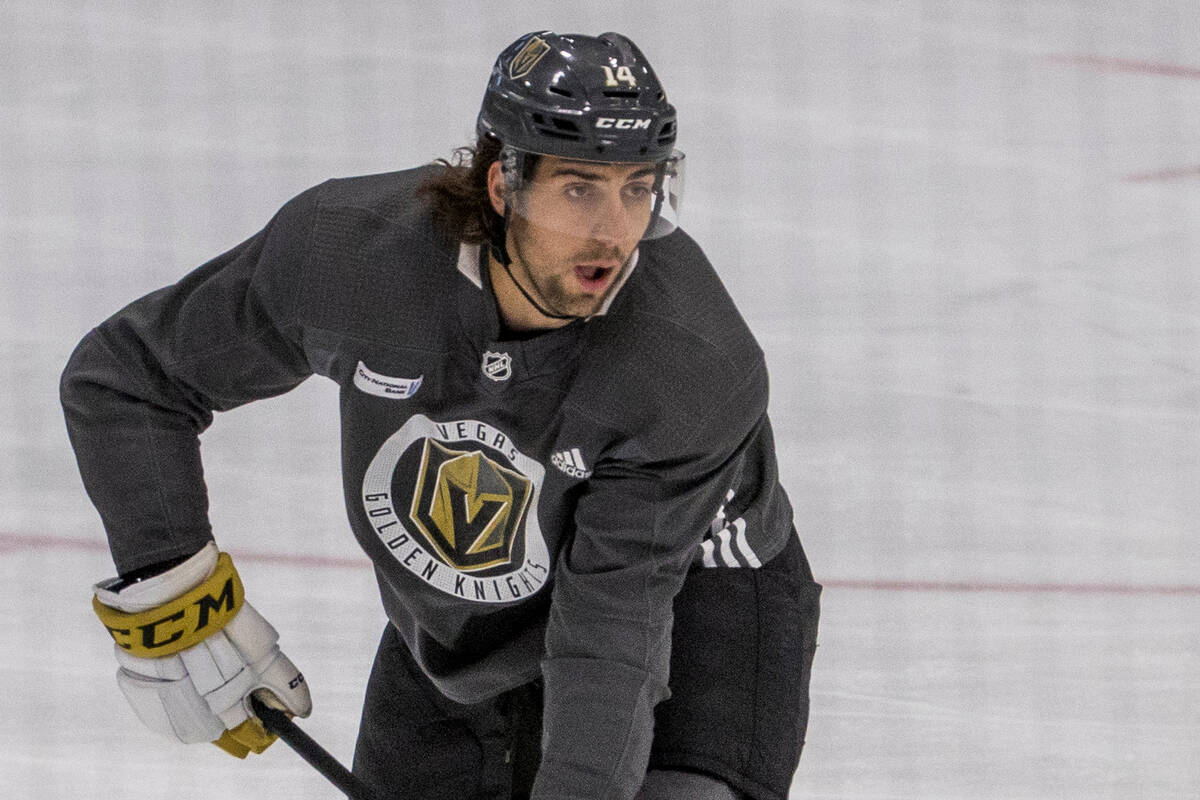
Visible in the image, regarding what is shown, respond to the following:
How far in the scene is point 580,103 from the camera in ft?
6.22

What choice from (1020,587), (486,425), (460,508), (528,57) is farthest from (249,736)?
(1020,587)

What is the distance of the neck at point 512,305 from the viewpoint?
1.97 meters

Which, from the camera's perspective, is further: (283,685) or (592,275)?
(283,685)

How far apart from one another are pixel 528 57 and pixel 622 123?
0.50ft

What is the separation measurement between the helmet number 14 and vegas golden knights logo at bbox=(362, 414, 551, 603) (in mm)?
392

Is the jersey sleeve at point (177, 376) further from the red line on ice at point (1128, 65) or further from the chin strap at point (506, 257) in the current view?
the red line on ice at point (1128, 65)

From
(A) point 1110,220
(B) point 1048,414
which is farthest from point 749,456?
(A) point 1110,220

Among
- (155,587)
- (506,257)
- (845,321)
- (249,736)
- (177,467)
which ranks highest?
(506,257)

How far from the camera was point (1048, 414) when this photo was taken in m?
3.77

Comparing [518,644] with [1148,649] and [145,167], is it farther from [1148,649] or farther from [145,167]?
[145,167]

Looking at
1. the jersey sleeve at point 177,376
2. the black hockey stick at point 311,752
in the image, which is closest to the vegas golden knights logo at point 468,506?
the jersey sleeve at point 177,376

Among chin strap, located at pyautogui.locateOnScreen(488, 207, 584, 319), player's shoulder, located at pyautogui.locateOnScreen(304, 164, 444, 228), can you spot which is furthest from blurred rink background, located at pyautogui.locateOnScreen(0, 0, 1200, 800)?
chin strap, located at pyautogui.locateOnScreen(488, 207, 584, 319)

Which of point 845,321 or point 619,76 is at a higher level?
point 619,76

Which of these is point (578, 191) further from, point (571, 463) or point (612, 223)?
point (571, 463)
